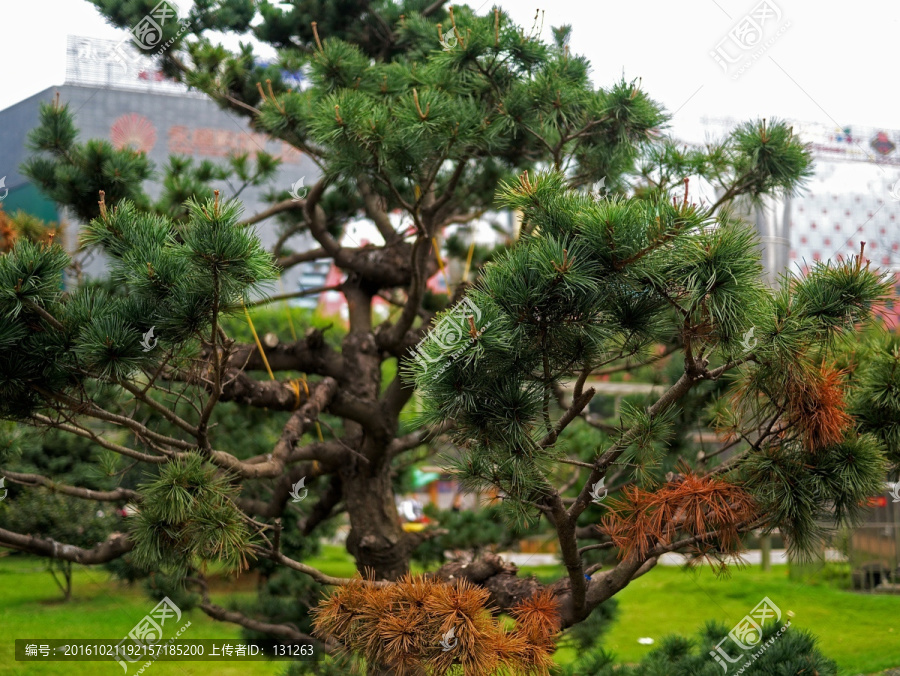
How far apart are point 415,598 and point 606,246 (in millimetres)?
883

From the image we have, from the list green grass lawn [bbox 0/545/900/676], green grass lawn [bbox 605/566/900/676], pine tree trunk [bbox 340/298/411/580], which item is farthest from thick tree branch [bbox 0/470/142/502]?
green grass lawn [bbox 605/566/900/676]

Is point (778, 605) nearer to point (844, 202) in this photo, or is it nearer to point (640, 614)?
point (640, 614)

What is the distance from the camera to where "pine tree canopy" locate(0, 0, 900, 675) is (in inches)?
61.4

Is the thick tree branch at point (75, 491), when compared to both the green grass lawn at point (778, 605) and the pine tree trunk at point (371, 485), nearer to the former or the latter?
the pine tree trunk at point (371, 485)

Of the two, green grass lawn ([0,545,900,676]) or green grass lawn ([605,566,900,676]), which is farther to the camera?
green grass lawn ([605,566,900,676])

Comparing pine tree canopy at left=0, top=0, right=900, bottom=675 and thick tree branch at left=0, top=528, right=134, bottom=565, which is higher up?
pine tree canopy at left=0, top=0, right=900, bottom=675

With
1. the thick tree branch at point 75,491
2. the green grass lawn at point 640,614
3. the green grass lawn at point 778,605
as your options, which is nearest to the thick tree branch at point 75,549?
the thick tree branch at point 75,491

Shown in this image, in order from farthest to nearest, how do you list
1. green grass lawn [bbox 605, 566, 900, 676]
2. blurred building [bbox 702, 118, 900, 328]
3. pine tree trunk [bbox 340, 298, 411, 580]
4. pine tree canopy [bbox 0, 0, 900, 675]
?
blurred building [bbox 702, 118, 900, 328] < green grass lawn [bbox 605, 566, 900, 676] < pine tree trunk [bbox 340, 298, 411, 580] < pine tree canopy [bbox 0, 0, 900, 675]

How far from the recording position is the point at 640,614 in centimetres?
632

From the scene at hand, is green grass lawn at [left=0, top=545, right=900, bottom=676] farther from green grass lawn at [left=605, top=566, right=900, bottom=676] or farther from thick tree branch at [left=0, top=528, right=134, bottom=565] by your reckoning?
thick tree branch at [left=0, top=528, right=134, bottom=565]

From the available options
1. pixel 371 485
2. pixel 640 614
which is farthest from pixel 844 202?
pixel 371 485

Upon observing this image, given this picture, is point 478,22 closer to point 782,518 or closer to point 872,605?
point 782,518

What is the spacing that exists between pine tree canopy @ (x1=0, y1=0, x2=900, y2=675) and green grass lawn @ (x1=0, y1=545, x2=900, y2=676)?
159cm

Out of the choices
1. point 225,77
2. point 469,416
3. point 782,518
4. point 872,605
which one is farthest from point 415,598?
point 872,605
